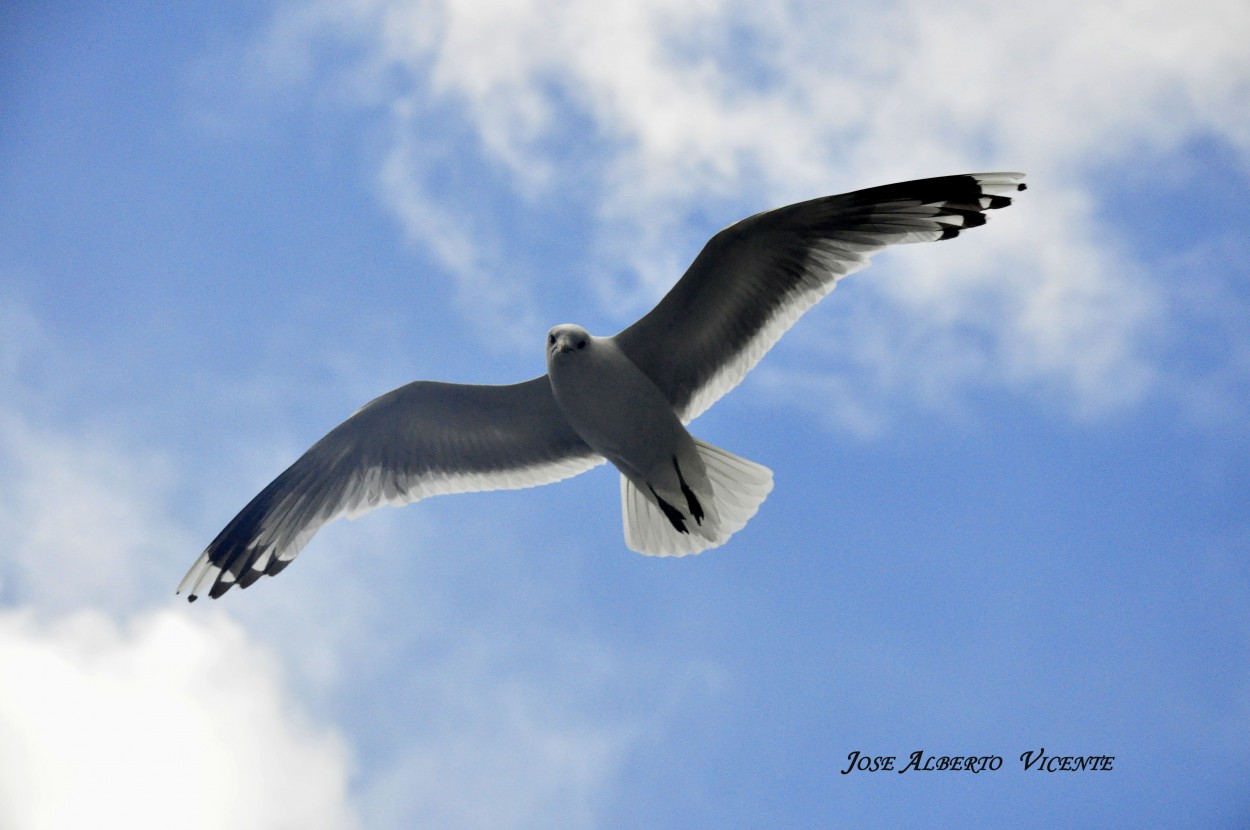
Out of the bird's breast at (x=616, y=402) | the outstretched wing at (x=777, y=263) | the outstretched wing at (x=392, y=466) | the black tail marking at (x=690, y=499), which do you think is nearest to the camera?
the outstretched wing at (x=777, y=263)

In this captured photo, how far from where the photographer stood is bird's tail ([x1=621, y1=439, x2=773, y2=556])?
15.6ft

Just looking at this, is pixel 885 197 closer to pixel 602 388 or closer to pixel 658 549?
pixel 602 388

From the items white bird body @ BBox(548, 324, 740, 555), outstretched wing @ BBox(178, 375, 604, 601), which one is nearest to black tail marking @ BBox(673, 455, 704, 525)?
white bird body @ BBox(548, 324, 740, 555)

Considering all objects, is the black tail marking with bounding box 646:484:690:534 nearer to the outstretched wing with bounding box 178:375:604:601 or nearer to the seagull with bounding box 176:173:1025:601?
the seagull with bounding box 176:173:1025:601

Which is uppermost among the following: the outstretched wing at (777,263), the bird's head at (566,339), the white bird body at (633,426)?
the outstretched wing at (777,263)

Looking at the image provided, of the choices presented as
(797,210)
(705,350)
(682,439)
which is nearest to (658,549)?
(682,439)

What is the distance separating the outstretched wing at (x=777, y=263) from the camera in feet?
14.5

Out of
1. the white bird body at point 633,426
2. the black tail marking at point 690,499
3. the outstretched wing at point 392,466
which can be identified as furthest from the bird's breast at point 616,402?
the outstretched wing at point 392,466

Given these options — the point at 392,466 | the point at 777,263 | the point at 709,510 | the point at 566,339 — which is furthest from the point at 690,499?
the point at 392,466

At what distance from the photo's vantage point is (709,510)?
479 cm

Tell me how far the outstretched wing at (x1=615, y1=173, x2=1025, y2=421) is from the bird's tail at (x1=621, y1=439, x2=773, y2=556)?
363 mm

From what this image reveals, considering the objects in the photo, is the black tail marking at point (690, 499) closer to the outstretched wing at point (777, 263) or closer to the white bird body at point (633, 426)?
the white bird body at point (633, 426)

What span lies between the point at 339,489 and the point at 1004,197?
3.33 m

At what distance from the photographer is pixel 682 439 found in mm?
4629
